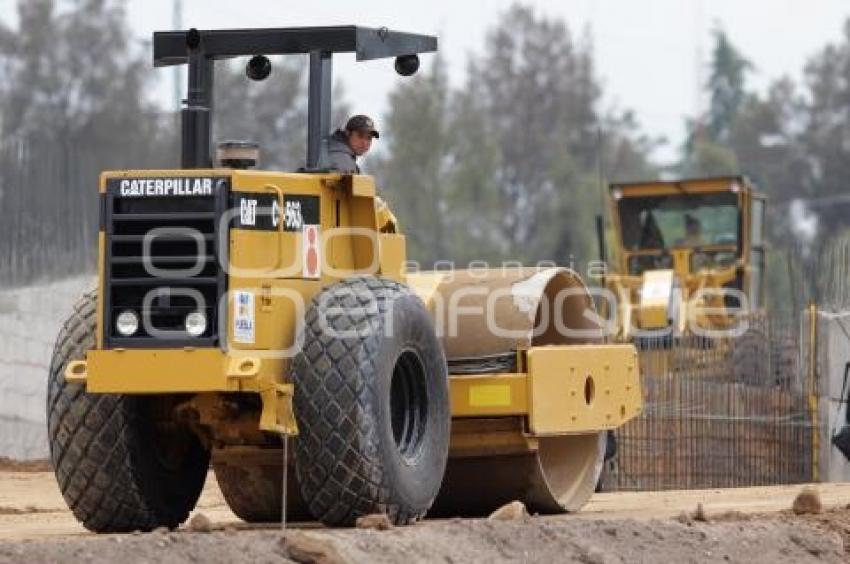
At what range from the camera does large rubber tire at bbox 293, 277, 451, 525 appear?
11.3 meters

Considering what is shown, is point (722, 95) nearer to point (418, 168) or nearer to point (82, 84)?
point (418, 168)

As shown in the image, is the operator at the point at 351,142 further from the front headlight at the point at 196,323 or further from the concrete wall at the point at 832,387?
the concrete wall at the point at 832,387

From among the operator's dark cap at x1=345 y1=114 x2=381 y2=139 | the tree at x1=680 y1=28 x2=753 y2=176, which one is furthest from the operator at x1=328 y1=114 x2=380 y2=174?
the tree at x1=680 y1=28 x2=753 y2=176

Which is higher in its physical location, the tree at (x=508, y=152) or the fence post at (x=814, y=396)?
the tree at (x=508, y=152)

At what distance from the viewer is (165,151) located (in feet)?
127

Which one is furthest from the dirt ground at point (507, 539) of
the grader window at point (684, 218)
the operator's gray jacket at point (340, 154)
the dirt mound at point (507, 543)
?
the grader window at point (684, 218)

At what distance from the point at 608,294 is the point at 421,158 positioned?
120 feet

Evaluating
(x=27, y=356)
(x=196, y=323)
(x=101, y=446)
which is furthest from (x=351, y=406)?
(x=27, y=356)

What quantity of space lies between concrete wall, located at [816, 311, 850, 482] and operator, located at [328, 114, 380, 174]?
918 centimetres

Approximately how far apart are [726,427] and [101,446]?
405 inches

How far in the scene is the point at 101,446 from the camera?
1178 centimetres

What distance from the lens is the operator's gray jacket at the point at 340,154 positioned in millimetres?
12414

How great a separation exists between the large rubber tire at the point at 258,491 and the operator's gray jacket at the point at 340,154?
5.79 ft

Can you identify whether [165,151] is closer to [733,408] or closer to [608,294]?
[608,294]
